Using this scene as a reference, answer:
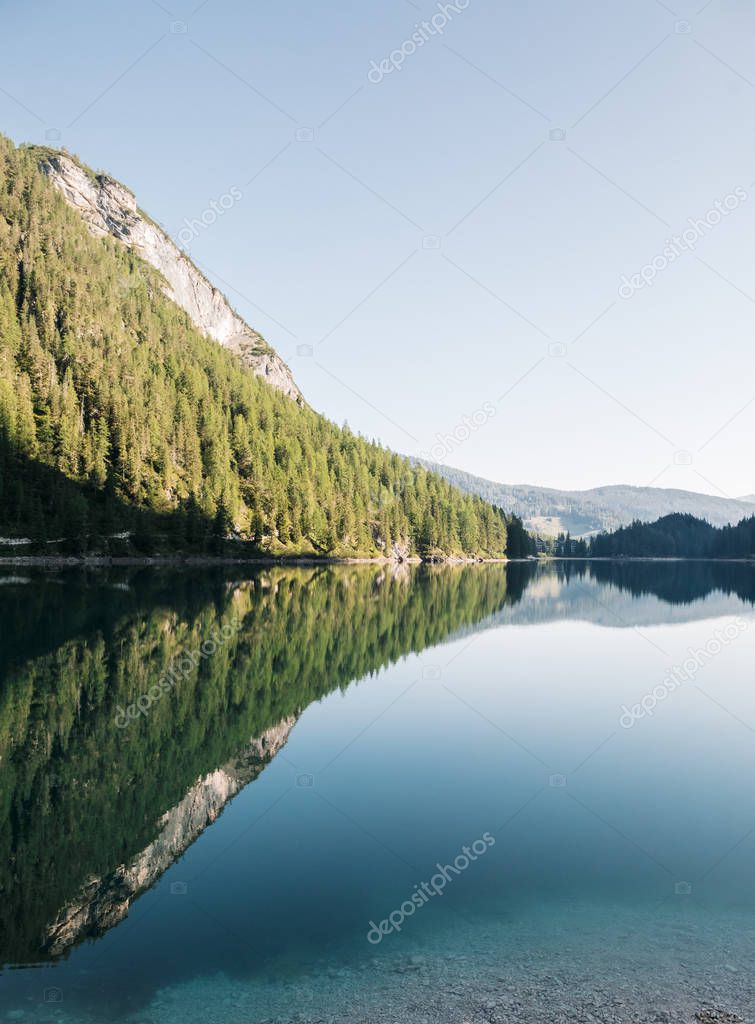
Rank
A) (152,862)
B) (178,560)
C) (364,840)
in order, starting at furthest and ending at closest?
(178,560), (364,840), (152,862)

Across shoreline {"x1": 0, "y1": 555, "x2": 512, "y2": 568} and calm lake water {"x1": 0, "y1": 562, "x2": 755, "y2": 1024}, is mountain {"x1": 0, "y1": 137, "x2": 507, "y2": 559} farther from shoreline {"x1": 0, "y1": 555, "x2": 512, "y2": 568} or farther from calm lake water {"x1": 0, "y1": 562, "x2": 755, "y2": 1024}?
calm lake water {"x1": 0, "y1": 562, "x2": 755, "y2": 1024}

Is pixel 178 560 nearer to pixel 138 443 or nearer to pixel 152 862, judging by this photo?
pixel 138 443

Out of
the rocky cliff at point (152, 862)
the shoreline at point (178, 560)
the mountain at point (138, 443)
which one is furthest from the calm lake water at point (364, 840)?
the mountain at point (138, 443)

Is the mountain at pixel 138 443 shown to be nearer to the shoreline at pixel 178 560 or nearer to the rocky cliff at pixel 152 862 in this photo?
the shoreline at pixel 178 560

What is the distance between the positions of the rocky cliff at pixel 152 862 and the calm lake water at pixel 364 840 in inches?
2.2

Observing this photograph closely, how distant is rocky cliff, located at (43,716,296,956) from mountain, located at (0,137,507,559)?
89555 millimetres

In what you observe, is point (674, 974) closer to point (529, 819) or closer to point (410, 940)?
point (410, 940)

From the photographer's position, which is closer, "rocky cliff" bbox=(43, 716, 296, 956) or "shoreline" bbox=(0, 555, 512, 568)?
"rocky cliff" bbox=(43, 716, 296, 956)

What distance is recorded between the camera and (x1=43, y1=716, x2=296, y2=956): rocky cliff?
9.88m

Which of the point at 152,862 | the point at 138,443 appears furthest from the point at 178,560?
the point at 152,862

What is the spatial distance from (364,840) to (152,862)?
13.5 feet

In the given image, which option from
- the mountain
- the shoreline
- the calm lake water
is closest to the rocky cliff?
the calm lake water

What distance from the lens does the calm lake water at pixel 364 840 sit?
8.72 m

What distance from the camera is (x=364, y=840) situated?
43.5 feet
